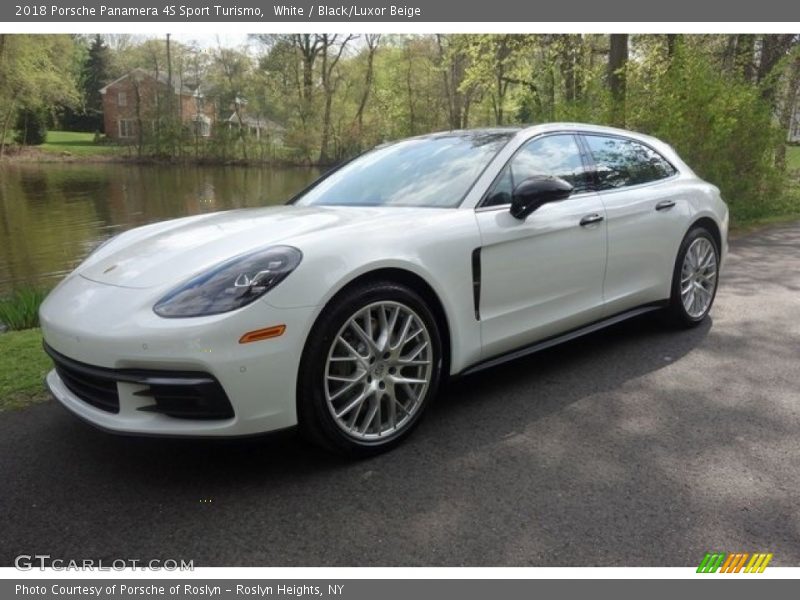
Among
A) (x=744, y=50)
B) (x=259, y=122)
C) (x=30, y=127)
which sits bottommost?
(x=744, y=50)

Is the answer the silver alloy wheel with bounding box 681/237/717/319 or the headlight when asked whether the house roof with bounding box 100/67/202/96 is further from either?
the headlight

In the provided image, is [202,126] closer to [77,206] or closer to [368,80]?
[368,80]

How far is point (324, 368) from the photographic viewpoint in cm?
267

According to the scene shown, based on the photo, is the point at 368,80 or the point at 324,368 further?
the point at 368,80

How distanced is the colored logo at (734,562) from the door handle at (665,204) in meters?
2.69

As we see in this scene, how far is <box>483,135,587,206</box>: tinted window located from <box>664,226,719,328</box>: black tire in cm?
112

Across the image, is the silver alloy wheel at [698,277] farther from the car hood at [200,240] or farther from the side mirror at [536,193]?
the car hood at [200,240]

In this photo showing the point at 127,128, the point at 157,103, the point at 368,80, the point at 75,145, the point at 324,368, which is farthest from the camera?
the point at 127,128

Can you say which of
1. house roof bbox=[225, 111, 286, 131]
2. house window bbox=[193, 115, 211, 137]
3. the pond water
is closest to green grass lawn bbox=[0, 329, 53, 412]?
the pond water

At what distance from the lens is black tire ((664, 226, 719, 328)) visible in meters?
4.55

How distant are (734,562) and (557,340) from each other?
1.72 meters

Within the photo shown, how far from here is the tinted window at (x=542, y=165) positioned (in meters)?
3.48

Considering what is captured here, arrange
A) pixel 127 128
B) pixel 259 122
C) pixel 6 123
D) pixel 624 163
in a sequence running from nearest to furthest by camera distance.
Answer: pixel 624 163 → pixel 6 123 → pixel 259 122 → pixel 127 128

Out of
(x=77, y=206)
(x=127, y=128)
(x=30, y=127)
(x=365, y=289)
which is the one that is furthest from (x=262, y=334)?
(x=127, y=128)
